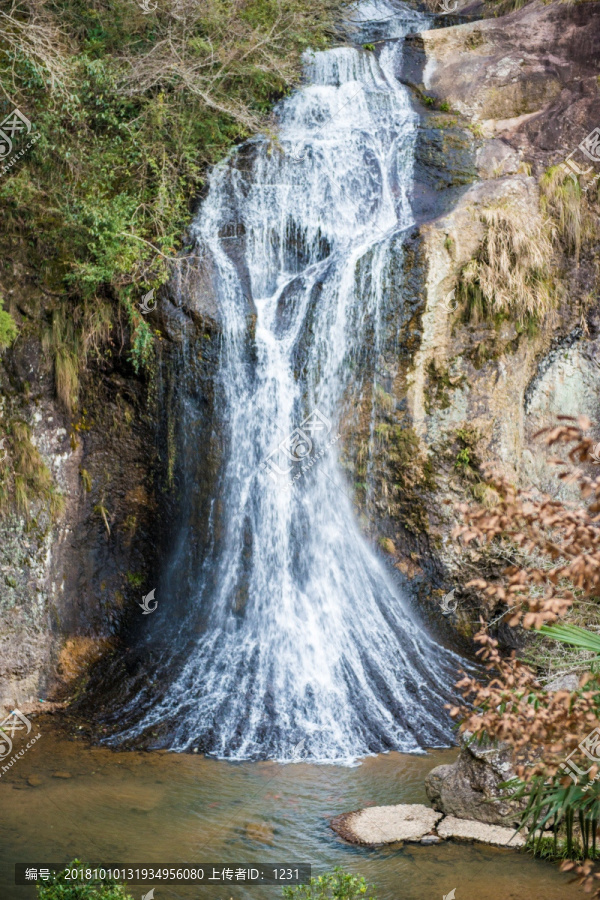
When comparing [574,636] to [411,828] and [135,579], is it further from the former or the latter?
[135,579]

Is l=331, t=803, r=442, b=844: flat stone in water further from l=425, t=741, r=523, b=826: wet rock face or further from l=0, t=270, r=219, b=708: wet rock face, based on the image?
l=0, t=270, r=219, b=708: wet rock face

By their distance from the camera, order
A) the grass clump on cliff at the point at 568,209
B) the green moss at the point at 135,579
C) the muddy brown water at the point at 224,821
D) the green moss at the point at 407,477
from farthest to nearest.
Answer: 1. the grass clump on cliff at the point at 568,209
2. the green moss at the point at 407,477
3. the green moss at the point at 135,579
4. the muddy brown water at the point at 224,821

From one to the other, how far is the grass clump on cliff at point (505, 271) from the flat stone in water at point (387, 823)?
5478 mm

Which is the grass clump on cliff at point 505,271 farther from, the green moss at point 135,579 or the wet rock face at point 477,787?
the wet rock face at point 477,787

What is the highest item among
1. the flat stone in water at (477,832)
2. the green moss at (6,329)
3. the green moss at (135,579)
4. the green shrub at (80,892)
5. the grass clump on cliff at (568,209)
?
the grass clump on cliff at (568,209)

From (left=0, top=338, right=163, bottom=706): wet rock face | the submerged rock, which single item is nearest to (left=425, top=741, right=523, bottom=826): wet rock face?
the submerged rock

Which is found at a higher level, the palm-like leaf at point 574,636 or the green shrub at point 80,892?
Answer: the palm-like leaf at point 574,636

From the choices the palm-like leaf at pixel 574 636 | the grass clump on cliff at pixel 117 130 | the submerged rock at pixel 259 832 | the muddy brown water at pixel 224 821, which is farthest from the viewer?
the grass clump on cliff at pixel 117 130

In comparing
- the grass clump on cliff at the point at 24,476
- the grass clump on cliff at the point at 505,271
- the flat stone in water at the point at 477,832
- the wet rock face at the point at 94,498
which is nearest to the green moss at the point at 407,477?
the grass clump on cliff at the point at 505,271

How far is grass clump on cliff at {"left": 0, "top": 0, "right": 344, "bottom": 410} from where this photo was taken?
8.46 meters

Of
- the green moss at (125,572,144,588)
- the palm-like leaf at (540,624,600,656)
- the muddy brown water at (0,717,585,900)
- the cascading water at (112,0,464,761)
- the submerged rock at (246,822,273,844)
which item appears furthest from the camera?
the green moss at (125,572,144,588)

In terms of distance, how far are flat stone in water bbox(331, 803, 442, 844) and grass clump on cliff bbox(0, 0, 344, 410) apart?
5229mm

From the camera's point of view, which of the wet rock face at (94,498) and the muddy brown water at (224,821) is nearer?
the muddy brown water at (224,821)

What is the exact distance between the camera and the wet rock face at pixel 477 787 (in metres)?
4.96
